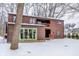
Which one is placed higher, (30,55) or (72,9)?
(72,9)

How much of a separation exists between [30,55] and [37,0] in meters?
0.80

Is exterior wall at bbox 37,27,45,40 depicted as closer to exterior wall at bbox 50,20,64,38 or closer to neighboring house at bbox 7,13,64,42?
neighboring house at bbox 7,13,64,42

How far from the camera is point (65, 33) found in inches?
102

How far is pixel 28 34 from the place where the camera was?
8.30ft

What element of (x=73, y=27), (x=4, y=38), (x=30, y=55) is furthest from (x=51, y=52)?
(x=4, y=38)

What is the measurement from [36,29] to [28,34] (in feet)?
0.45

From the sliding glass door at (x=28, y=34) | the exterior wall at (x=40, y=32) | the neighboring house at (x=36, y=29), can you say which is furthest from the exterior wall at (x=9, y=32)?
the exterior wall at (x=40, y=32)

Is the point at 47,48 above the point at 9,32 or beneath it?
beneath

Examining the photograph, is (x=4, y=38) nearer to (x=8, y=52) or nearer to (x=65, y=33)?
(x=8, y=52)

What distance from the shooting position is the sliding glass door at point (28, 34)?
8.21 ft

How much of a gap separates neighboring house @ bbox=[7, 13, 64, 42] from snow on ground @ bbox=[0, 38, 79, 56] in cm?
8

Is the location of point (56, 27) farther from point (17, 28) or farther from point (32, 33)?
point (17, 28)

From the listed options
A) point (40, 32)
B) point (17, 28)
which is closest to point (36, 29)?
point (40, 32)

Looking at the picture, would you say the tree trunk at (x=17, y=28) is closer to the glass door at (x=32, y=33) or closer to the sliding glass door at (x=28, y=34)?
the sliding glass door at (x=28, y=34)
